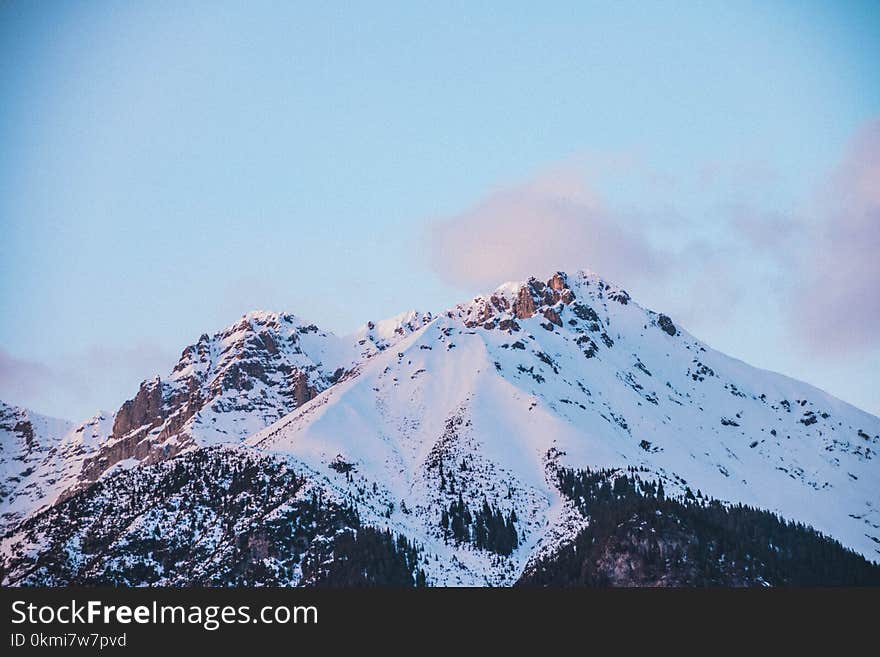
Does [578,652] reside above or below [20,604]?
below

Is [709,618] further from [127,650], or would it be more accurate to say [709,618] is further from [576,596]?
[127,650]

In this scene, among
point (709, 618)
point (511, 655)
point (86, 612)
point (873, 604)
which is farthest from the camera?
point (873, 604)

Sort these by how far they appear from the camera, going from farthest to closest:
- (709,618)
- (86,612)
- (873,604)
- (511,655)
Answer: (873,604) → (709,618) → (86,612) → (511,655)

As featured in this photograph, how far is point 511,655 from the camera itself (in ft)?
233

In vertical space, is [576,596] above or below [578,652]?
above

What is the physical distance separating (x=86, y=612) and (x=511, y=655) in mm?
30019

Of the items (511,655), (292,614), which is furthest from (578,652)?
(292,614)

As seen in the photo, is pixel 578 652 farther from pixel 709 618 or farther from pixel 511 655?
pixel 709 618

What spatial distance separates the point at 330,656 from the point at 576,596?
22603mm

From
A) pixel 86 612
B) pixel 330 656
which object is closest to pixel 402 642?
pixel 330 656

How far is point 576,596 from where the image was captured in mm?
84812

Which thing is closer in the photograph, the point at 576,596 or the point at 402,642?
the point at 402,642

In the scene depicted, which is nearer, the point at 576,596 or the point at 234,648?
the point at 234,648

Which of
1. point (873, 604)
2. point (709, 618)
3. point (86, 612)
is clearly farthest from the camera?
point (873, 604)
